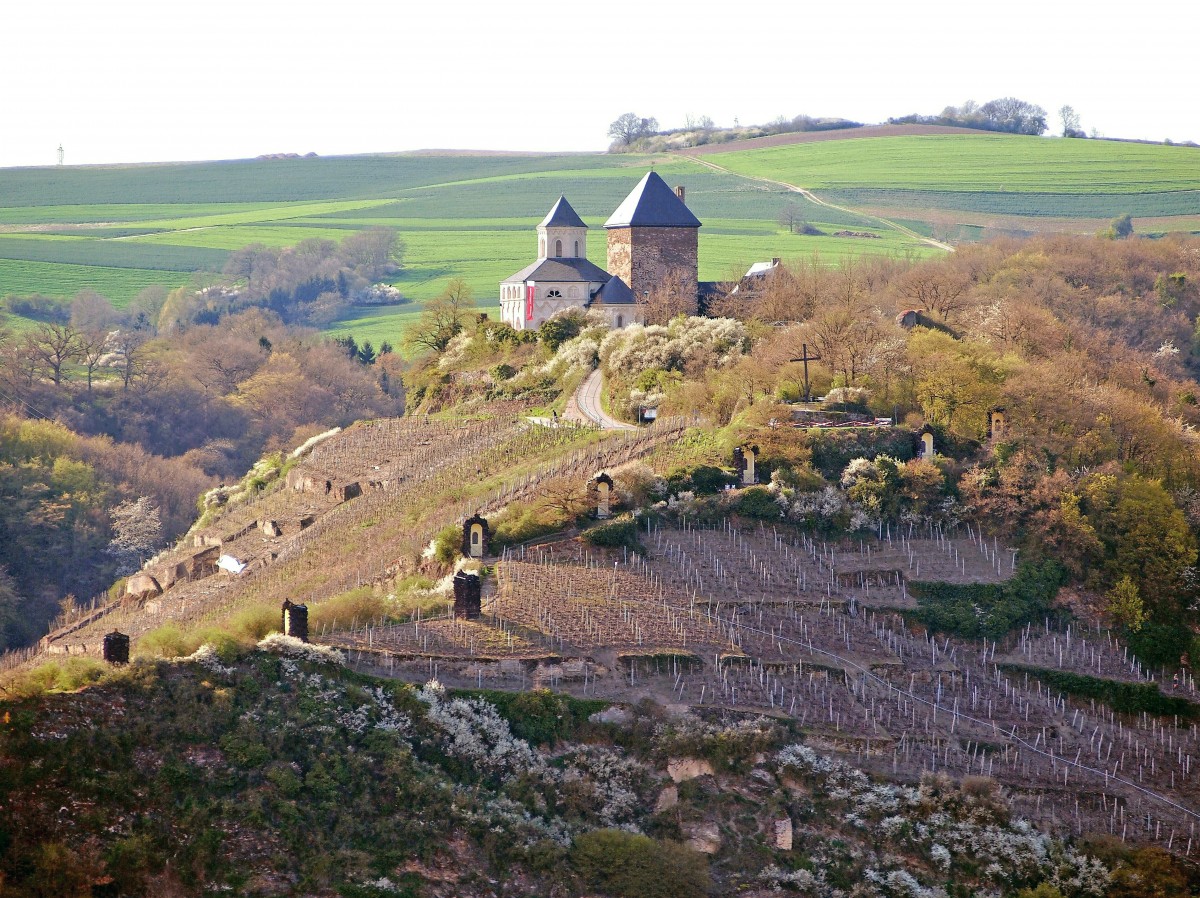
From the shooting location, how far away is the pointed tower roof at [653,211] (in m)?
72.4

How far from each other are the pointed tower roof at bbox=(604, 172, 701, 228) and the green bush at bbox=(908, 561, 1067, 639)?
30.1 metres

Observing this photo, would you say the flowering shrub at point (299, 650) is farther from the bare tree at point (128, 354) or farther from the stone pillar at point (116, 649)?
the bare tree at point (128, 354)

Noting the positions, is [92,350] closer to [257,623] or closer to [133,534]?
[133,534]

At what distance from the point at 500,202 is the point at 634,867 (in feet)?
389

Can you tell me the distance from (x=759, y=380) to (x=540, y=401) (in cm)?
1147

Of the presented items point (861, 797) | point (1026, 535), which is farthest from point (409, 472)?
point (861, 797)

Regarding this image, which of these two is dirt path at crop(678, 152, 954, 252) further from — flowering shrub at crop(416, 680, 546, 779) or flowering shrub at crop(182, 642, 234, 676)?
flowering shrub at crop(182, 642, 234, 676)

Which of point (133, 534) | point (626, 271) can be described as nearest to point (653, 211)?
point (626, 271)

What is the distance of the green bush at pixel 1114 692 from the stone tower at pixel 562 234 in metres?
37.0

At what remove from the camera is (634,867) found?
30359 mm

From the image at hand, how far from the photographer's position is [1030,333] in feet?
203

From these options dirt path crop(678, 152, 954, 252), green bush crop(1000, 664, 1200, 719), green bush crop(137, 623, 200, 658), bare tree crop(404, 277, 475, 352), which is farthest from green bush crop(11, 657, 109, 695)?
dirt path crop(678, 152, 954, 252)

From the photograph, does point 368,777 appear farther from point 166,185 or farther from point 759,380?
point 166,185

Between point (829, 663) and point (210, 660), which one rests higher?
point (210, 660)
